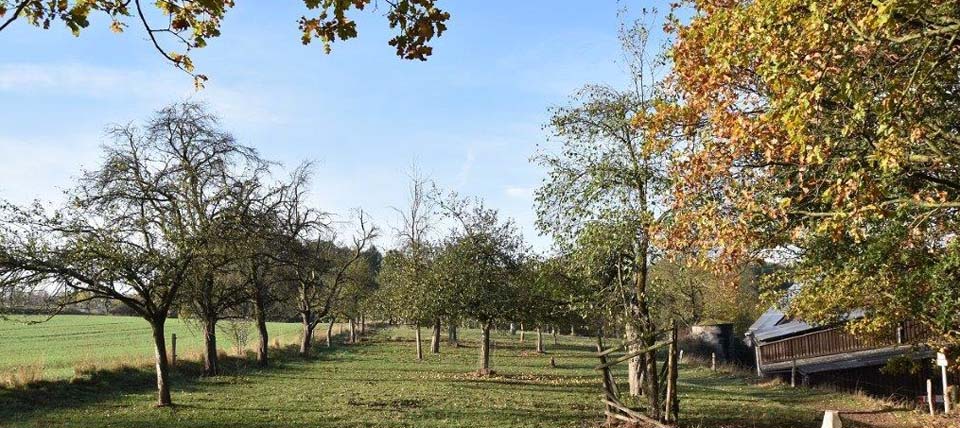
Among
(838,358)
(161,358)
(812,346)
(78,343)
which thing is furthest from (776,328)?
(78,343)

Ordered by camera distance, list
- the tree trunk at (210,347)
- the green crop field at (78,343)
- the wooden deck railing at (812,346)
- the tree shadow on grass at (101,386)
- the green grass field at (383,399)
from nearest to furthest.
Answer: the green grass field at (383,399) < the tree shadow on grass at (101,386) < the tree trunk at (210,347) < the green crop field at (78,343) < the wooden deck railing at (812,346)

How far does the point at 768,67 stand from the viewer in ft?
23.2

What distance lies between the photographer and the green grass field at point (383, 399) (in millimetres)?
14882

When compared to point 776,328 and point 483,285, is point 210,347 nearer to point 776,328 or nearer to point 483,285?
point 483,285

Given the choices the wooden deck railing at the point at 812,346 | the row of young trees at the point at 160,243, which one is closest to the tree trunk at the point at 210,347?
the row of young trees at the point at 160,243

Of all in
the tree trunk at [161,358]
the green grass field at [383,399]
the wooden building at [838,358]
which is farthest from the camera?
the wooden building at [838,358]

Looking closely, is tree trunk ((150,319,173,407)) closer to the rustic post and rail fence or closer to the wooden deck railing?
the rustic post and rail fence

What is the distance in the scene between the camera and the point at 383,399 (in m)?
18.4

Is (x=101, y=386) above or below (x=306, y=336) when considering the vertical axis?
above

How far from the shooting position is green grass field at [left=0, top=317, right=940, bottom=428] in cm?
1488

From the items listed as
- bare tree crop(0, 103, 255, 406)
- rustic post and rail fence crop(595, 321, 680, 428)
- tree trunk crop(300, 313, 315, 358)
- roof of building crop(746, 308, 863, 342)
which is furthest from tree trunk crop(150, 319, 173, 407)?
roof of building crop(746, 308, 863, 342)

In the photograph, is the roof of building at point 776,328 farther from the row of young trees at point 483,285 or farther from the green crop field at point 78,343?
the green crop field at point 78,343

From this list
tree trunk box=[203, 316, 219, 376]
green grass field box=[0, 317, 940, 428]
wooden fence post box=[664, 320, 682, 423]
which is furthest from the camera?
tree trunk box=[203, 316, 219, 376]

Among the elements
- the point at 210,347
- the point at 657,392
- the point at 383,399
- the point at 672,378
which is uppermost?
the point at 672,378
